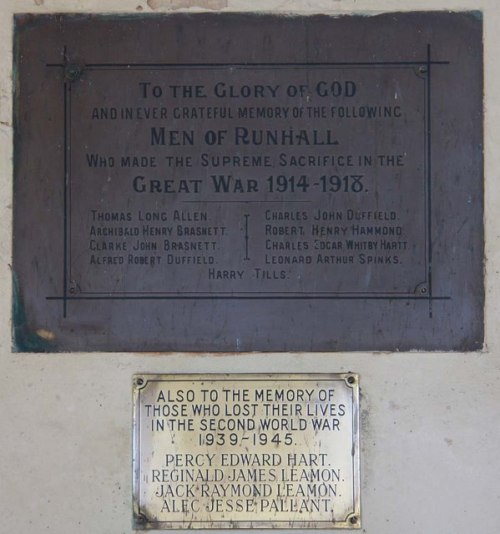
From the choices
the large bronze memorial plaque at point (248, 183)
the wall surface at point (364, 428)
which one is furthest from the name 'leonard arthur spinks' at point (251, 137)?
the wall surface at point (364, 428)

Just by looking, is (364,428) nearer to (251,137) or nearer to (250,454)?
(250,454)

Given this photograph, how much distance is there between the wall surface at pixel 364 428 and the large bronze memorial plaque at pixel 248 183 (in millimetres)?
41

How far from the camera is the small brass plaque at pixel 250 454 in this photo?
213 centimetres

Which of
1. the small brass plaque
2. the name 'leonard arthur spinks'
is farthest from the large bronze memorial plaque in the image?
the small brass plaque

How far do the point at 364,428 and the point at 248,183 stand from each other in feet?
2.03

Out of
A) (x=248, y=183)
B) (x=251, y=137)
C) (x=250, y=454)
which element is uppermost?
(x=251, y=137)

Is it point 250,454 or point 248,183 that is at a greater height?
point 248,183

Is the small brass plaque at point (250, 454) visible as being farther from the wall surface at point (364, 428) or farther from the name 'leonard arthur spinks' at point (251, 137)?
the name 'leonard arthur spinks' at point (251, 137)

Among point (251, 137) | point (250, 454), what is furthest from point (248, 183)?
point (250, 454)

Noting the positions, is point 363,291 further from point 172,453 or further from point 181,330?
point 172,453

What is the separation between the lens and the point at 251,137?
220 centimetres

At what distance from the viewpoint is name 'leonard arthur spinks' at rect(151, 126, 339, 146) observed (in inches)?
86.3

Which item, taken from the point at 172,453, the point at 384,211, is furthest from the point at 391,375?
the point at 172,453

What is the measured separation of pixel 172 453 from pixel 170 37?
3.15ft
